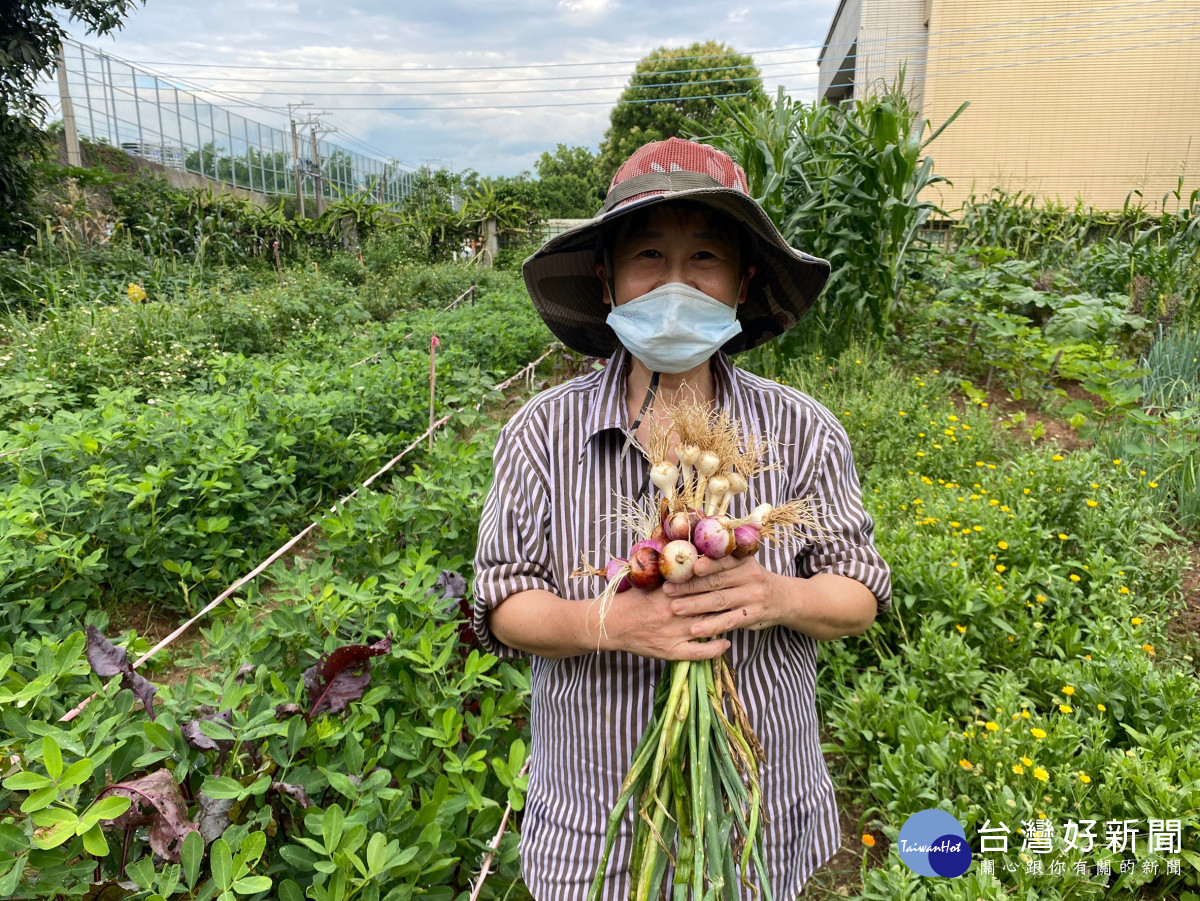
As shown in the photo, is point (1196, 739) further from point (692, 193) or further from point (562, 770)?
point (692, 193)

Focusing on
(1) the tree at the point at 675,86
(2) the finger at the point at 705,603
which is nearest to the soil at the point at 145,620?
(2) the finger at the point at 705,603

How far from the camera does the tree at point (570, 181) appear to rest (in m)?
Result: 46.3

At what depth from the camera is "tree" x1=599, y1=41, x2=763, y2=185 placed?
3759 cm

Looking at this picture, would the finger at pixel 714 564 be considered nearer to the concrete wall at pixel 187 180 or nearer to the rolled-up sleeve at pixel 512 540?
the rolled-up sleeve at pixel 512 540

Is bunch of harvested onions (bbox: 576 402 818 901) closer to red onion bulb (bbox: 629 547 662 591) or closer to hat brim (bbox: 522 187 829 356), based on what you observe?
red onion bulb (bbox: 629 547 662 591)

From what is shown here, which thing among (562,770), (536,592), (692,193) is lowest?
(562,770)

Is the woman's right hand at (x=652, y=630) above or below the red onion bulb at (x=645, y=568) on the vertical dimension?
below

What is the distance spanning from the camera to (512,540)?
128 cm

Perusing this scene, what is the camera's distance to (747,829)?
108 cm

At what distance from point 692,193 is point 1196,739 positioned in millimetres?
2405

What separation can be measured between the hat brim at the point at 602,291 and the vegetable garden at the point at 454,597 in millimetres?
881

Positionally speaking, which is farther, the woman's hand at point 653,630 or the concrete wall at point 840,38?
the concrete wall at point 840,38

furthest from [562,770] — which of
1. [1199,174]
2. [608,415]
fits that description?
[1199,174]
